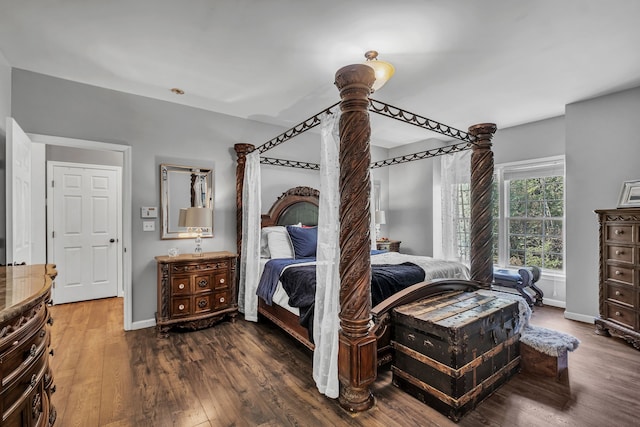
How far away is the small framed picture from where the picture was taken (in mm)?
3126

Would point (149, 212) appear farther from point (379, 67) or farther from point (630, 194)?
point (630, 194)

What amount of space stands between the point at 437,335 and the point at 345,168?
1.29m

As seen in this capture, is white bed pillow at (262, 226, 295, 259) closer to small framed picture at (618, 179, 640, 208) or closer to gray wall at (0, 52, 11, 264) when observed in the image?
gray wall at (0, 52, 11, 264)

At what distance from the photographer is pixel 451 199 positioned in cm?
495


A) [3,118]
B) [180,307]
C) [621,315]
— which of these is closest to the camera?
[3,118]

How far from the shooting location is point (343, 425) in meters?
1.86

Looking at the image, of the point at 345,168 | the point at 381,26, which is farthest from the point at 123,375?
the point at 381,26

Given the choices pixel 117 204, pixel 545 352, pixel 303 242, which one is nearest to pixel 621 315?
pixel 545 352

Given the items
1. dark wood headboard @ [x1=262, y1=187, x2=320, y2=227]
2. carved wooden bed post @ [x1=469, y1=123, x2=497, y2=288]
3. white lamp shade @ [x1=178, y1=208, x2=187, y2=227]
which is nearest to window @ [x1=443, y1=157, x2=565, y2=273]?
carved wooden bed post @ [x1=469, y1=123, x2=497, y2=288]

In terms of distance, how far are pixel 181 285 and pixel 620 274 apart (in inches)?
186

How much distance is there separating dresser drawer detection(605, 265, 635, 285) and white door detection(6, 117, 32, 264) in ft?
18.3

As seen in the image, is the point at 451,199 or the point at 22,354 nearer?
the point at 22,354

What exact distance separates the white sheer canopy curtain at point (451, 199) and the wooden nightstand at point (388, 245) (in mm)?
887

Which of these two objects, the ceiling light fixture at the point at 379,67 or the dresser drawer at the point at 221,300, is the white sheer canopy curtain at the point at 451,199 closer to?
the ceiling light fixture at the point at 379,67
